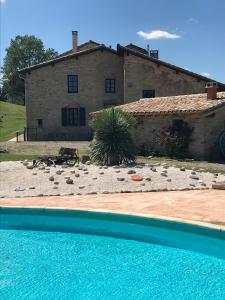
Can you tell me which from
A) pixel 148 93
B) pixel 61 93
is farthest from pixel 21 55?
pixel 148 93

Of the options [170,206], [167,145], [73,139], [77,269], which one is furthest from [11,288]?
[73,139]

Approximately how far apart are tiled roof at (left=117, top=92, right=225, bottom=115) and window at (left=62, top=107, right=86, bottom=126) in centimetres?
1030

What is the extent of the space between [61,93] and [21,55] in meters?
44.1

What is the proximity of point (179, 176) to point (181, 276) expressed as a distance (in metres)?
7.46

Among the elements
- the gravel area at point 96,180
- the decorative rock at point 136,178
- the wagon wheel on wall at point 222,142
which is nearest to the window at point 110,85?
the wagon wheel on wall at point 222,142

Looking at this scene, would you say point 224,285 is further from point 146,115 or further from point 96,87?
point 96,87

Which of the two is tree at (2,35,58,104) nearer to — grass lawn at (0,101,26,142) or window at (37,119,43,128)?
grass lawn at (0,101,26,142)

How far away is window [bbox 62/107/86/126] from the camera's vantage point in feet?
116

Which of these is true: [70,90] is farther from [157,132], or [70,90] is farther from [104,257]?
[104,257]

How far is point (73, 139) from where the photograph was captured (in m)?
34.8

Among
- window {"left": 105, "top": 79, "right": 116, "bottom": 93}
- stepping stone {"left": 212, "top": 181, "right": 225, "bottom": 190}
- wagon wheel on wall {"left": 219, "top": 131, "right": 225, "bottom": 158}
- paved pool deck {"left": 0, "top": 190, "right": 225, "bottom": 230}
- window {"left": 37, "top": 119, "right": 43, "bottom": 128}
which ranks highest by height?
window {"left": 105, "top": 79, "right": 116, "bottom": 93}

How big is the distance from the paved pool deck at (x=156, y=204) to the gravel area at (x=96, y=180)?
82 cm

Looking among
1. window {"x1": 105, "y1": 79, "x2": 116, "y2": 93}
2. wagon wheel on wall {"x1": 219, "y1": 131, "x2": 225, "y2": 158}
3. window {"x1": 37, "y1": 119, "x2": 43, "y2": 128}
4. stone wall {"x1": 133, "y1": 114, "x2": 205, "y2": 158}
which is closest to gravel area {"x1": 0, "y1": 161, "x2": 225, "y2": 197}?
stone wall {"x1": 133, "y1": 114, "x2": 205, "y2": 158}

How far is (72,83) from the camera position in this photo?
116ft
